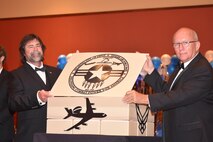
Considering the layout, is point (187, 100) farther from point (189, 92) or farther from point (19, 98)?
point (19, 98)

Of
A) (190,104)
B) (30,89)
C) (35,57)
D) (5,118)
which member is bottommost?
(5,118)

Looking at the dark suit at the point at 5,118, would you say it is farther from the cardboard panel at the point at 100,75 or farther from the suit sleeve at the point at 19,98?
the cardboard panel at the point at 100,75

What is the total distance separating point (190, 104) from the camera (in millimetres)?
2768

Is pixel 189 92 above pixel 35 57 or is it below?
below

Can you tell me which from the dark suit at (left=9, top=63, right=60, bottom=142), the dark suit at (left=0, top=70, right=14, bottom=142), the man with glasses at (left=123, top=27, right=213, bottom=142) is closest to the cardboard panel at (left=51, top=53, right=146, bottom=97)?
the man with glasses at (left=123, top=27, right=213, bottom=142)

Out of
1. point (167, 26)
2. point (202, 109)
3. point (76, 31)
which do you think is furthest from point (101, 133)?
point (76, 31)

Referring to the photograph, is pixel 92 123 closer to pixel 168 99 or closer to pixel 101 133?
pixel 101 133

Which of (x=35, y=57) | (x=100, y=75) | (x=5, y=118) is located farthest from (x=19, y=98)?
(x=100, y=75)

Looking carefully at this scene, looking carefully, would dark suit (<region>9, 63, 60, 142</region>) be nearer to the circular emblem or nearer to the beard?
the beard

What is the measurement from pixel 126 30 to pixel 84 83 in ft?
11.3

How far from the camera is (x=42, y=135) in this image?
105 inches

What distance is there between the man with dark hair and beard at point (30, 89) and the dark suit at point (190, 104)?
860 mm

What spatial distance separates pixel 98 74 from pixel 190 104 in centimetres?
64

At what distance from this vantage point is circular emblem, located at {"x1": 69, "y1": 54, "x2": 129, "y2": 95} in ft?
8.87
